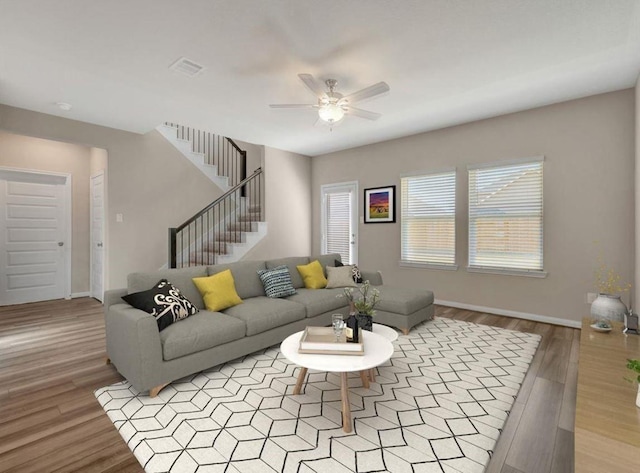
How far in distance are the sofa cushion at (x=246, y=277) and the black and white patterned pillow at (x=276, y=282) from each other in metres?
0.06

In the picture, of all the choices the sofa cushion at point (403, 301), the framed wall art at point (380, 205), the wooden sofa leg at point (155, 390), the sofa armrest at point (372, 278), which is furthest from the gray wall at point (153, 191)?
the wooden sofa leg at point (155, 390)

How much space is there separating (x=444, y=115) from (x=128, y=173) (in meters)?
4.93

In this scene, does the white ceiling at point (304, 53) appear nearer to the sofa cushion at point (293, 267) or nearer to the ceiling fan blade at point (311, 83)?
the ceiling fan blade at point (311, 83)

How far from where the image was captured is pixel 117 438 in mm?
1954

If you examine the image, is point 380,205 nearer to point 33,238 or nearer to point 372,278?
point 372,278

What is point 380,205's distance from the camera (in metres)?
5.87

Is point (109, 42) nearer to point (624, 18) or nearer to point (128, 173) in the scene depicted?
point (128, 173)

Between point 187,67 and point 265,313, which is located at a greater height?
point 187,67

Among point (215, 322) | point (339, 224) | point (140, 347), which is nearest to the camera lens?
point (140, 347)

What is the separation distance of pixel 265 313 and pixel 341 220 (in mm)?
3688

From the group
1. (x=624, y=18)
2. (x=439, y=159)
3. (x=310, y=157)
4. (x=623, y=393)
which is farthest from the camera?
(x=310, y=157)

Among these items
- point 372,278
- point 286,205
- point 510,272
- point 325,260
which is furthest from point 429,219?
point 286,205

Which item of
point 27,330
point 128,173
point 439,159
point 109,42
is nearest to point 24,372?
point 27,330

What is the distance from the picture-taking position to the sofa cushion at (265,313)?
302 centimetres
